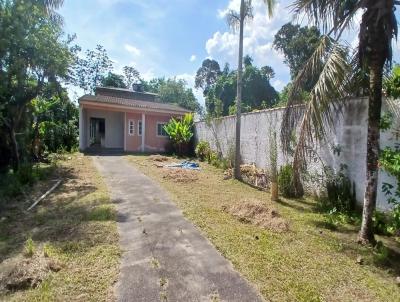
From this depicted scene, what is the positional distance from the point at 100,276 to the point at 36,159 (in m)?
12.1

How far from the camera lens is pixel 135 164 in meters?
14.9

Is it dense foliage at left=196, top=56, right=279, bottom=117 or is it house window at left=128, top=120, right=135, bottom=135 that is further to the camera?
dense foliage at left=196, top=56, right=279, bottom=117

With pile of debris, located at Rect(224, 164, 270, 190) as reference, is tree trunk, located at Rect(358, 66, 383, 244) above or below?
above

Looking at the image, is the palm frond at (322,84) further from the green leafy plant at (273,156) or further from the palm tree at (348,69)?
the green leafy plant at (273,156)

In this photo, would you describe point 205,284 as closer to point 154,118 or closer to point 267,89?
point 154,118

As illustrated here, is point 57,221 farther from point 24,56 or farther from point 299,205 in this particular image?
point 24,56

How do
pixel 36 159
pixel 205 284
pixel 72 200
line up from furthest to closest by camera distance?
pixel 36 159
pixel 72 200
pixel 205 284

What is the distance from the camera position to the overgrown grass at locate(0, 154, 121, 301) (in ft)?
12.3

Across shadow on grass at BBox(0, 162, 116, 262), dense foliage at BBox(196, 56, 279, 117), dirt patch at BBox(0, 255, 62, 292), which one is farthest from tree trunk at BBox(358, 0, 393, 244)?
dense foliage at BBox(196, 56, 279, 117)

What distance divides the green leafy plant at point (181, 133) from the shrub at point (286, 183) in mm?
10499

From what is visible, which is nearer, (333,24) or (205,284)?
(205,284)

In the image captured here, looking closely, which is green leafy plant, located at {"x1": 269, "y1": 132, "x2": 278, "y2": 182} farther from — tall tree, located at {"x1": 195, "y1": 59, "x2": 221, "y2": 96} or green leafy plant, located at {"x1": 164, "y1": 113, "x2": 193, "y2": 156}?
tall tree, located at {"x1": 195, "y1": 59, "x2": 221, "y2": 96}

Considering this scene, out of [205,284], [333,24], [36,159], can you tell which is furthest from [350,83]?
[36,159]

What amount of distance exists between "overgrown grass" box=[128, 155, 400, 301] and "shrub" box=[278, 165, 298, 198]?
1.08m
